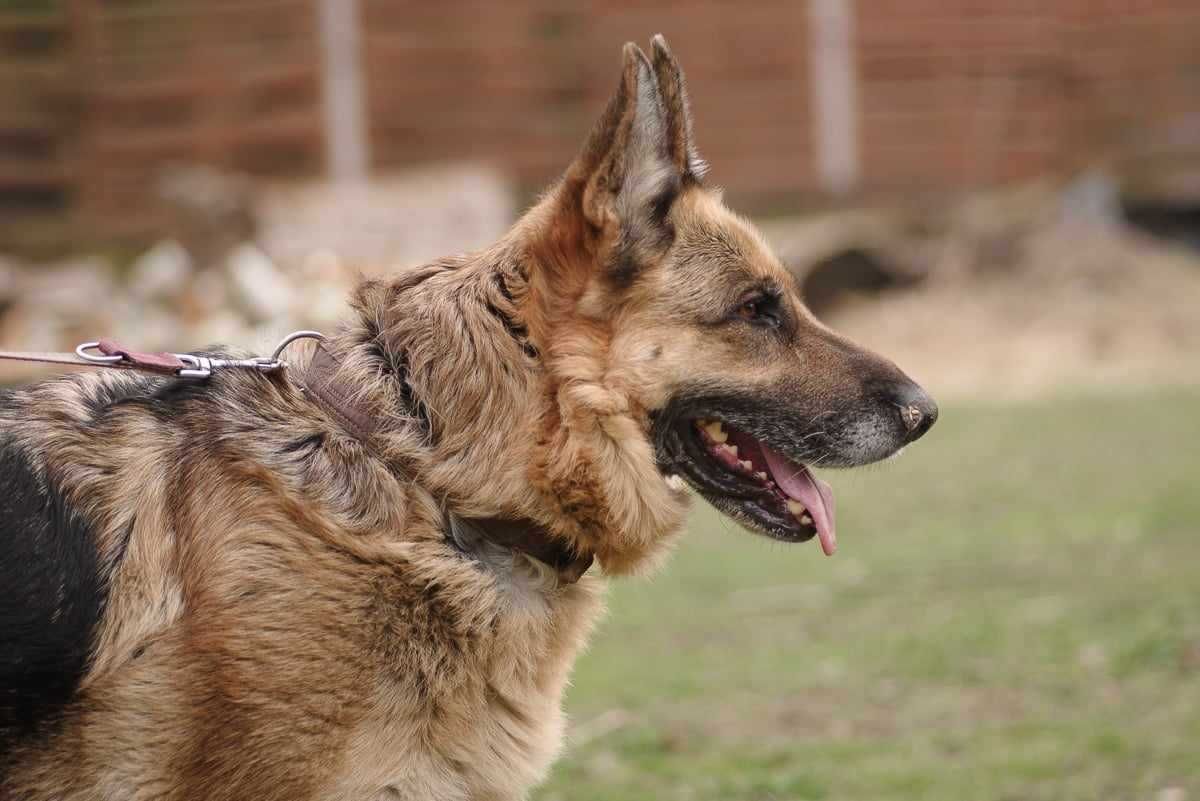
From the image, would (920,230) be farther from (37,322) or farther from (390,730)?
(390,730)

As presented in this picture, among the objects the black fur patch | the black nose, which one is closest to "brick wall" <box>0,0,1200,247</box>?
the black nose

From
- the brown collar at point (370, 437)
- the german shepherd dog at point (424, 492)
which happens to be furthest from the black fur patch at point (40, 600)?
the brown collar at point (370, 437)

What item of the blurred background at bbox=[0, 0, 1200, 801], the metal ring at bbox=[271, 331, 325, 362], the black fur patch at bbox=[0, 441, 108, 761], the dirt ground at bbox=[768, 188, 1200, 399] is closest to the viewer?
the black fur patch at bbox=[0, 441, 108, 761]

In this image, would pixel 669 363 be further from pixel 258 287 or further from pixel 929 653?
pixel 258 287

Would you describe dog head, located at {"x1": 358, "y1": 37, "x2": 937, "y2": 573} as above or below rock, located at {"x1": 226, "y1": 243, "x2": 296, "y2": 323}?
above

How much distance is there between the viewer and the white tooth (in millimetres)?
4234

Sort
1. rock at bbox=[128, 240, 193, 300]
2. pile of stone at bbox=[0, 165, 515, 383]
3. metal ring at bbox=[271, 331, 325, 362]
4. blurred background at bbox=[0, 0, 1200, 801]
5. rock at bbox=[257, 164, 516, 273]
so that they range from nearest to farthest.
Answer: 1. metal ring at bbox=[271, 331, 325, 362]
2. pile of stone at bbox=[0, 165, 515, 383]
3. blurred background at bbox=[0, 0, 1200, 801]
4. rock at bbox=[128, 240, 193, 300]
5. rock at bbox=[257, 164, 516, 273]

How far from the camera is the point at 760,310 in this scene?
423 centimetres

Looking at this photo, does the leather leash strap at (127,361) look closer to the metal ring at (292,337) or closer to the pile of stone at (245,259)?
the metal ring at (292,337)

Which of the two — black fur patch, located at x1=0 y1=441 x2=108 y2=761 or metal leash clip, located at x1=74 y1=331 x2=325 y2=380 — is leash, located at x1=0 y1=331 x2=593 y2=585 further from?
black fur patch, located at x1=0 y1=441 x2=108 y2=761

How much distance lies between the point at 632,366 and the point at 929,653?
4.24 meters

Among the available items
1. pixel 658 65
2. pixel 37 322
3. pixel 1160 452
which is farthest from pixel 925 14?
pixel 658 65

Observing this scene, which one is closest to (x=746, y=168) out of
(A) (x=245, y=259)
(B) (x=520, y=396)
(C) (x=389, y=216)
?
(C) (x=389, y=216)

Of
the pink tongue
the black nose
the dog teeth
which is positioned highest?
the black nose
